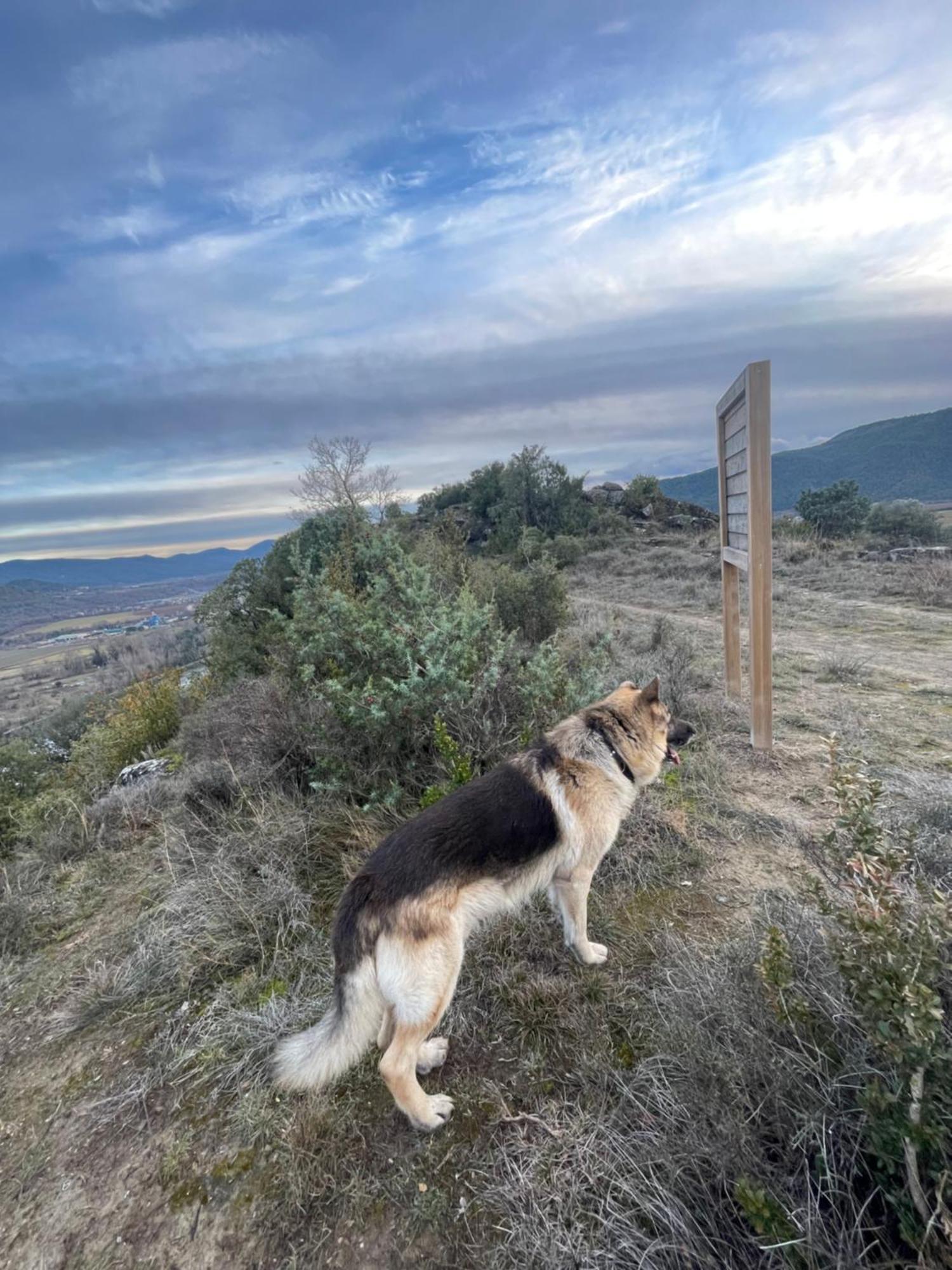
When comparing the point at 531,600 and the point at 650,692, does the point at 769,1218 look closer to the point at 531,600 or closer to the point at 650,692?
the point at 650,692

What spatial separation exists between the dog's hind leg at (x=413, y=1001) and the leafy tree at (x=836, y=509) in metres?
22.2

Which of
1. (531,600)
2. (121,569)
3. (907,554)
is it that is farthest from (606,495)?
(121,569)

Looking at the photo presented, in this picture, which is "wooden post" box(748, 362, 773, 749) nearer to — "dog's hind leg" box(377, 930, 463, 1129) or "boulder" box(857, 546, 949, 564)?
"dog's hind leg" box(377, 930, 463, 1129)

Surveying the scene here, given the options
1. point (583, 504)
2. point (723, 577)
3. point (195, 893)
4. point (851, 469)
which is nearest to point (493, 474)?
point (583, 504)

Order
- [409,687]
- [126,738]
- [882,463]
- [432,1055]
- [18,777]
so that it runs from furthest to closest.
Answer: [882,463]
[126,738]
[18,777]
[409,687]
[432,1055]

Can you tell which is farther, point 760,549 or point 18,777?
point 18,777

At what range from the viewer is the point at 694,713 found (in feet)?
17.8

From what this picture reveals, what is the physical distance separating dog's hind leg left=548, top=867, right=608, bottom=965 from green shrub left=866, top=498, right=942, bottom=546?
1811 cm

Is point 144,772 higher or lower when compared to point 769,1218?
lower

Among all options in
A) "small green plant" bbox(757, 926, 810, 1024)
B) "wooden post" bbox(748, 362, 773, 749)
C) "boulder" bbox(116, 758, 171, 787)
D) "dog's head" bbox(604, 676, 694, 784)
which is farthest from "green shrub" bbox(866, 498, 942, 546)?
"boulder" bbox(116, 758, 171, 787)

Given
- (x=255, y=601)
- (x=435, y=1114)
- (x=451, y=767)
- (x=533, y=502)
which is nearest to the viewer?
(x=435, y=1114)

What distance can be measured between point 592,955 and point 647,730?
1.20 meters

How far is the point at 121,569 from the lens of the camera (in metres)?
146

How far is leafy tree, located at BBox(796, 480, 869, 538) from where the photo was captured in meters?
20.6
